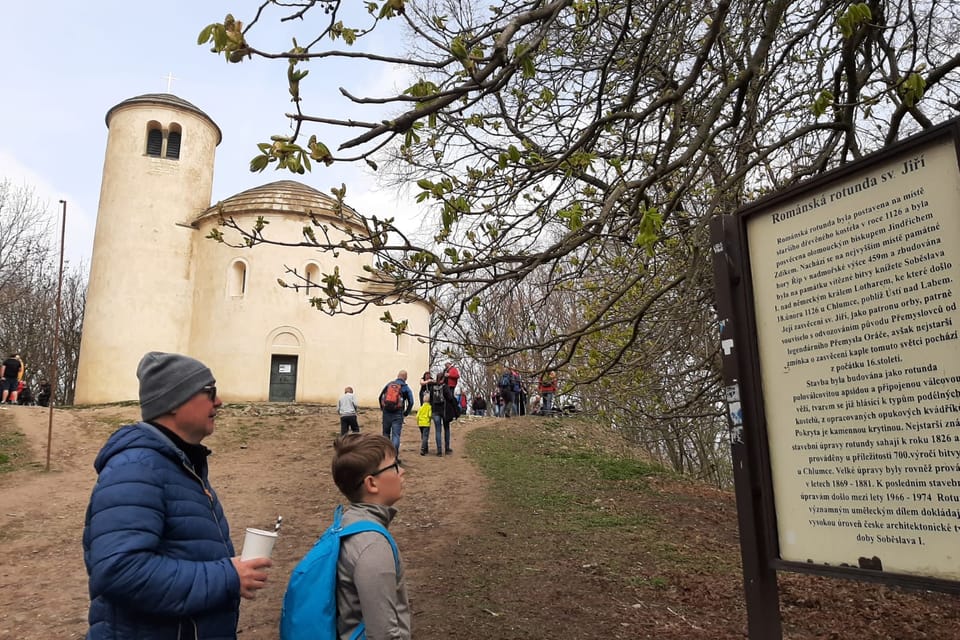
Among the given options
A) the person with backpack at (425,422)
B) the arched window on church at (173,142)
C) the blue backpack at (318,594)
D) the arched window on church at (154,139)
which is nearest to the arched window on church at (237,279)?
the arched window on church at (173,142)

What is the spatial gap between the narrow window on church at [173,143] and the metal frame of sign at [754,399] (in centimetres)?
2768

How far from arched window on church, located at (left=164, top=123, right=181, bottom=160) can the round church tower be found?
0.04 m

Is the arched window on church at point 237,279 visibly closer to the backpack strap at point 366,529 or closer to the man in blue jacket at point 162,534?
the man in blue jacket at point 162,534

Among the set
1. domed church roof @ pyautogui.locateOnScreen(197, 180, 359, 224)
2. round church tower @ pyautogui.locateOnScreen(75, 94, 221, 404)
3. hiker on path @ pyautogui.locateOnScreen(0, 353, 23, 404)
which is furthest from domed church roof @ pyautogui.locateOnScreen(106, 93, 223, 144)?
hiker on path @ pyautogui.locateOnScreen(0, 353, 23, 404)

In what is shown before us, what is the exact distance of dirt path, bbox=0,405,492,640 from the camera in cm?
649

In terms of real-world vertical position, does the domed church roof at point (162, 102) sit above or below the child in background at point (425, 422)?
above

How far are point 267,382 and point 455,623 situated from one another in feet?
68.3

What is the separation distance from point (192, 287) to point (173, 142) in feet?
20.2

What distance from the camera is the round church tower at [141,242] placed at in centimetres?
2441

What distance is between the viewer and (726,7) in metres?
4.23

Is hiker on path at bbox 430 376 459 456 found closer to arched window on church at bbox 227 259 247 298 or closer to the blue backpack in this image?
the blue backpack

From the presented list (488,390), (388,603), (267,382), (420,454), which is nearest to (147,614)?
(388,603)

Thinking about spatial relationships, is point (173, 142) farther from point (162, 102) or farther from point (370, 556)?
point (370, 556)

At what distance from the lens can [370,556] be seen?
8.05 feet
